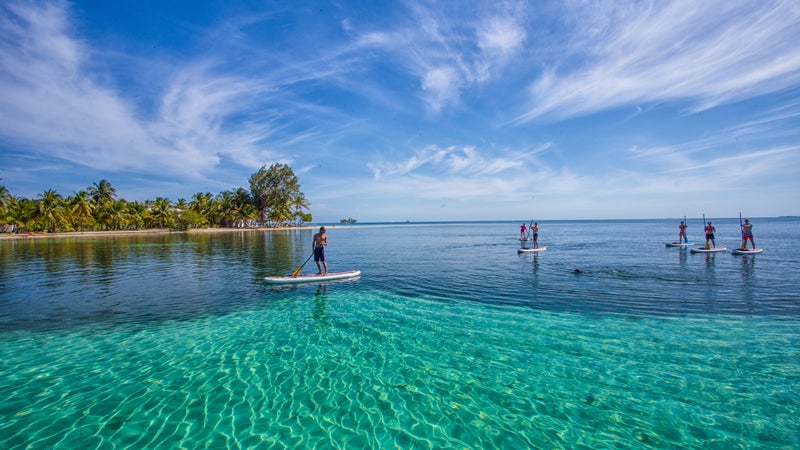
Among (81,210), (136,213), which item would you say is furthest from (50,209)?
(136,213)

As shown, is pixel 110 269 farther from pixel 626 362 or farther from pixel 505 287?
pixel 626 362

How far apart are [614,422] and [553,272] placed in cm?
1643

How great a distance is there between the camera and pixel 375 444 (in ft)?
17.3

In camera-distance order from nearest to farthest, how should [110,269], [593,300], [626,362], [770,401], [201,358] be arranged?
1. [770,401]
2. [626,362]
3. [201,358]
4. [593,300]
5. [110,269]

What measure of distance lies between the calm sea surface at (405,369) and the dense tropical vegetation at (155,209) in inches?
3190

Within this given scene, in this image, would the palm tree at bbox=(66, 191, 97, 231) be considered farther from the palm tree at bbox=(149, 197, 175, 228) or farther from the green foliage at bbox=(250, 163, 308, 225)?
the green foliage at bbox=(250, 163, 308, 225)

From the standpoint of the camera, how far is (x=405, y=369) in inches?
307

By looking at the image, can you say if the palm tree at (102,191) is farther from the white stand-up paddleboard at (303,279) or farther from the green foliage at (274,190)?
the white stand-up paddleboard at (303,279)

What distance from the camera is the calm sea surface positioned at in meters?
5.48

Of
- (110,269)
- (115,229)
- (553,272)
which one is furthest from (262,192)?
(553,272)

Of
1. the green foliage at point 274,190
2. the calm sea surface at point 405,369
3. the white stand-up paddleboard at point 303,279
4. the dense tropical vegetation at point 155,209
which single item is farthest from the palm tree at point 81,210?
the white stand-up paddleboard at point 303,279

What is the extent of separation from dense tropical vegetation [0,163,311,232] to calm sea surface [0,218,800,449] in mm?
81030

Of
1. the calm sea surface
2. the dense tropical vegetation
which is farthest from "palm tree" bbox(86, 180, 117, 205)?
the calm sea surface

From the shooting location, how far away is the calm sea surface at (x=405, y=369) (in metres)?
5.48
